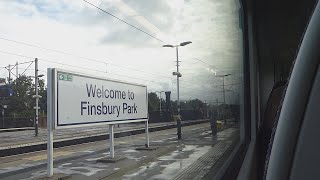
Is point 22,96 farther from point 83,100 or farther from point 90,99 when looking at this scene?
point 83,100

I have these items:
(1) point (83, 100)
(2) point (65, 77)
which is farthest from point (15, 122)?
(2) point (65, 77)

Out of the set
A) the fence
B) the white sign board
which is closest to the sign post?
the white sign board

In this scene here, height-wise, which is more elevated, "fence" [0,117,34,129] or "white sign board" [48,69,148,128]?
"white sign board" [48,69,148,128]

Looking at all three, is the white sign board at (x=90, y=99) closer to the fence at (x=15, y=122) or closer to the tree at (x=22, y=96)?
the tree at (x=22, y=96)

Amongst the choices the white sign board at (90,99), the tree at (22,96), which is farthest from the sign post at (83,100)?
the tree at (22,96)

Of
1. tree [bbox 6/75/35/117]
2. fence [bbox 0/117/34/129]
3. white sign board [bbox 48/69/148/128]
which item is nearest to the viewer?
white sign board [bbox 48/69/148/128]

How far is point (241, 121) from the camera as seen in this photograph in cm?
454

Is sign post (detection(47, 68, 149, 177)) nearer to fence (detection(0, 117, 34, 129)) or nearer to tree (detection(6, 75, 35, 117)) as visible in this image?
tree (detection(6, 75, 35, 117))

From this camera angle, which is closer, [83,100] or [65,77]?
[65,77]

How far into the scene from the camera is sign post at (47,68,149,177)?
6555 mm

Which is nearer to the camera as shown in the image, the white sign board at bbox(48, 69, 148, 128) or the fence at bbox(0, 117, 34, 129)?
the white sign board at bbox(48, 69, 148, 128)

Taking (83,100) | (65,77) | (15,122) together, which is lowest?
(15,122)

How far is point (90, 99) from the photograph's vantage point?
7.41 metres

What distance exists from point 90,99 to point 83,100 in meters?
0.23
